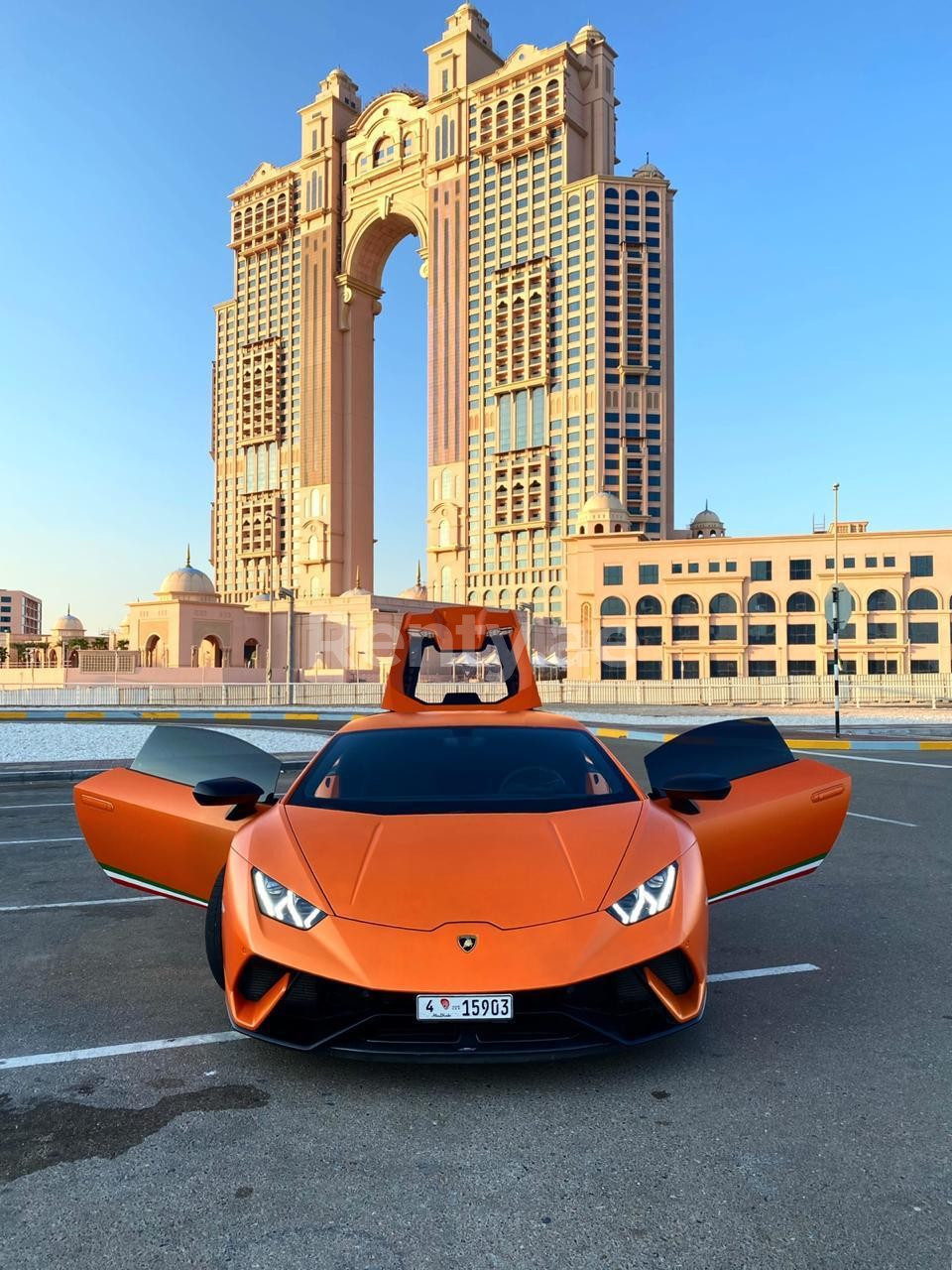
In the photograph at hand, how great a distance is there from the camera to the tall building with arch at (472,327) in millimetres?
113375

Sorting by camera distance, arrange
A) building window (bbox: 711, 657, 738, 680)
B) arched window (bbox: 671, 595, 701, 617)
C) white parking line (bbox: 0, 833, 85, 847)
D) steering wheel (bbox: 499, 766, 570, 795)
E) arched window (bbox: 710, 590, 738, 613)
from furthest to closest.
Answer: arched window (bbox: 671, 595, 701, 617) → arched window (bbox: 710, 590, 738, 613) → building window (bbox: 711, 657, 738, 680) → white parking line (bbox: 0, 833, 85, 847) → steering wheel (bbox: 499, 766, 570, 795)

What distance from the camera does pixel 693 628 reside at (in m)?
71.2

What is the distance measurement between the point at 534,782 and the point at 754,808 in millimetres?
1123

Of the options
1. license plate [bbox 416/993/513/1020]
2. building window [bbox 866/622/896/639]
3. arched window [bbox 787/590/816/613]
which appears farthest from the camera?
arched window [bbox 787/590/816/613]

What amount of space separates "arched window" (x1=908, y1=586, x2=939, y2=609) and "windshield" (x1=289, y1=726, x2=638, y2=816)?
69689 mm

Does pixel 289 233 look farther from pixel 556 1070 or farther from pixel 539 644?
pixel 556 1070

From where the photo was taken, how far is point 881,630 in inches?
2613

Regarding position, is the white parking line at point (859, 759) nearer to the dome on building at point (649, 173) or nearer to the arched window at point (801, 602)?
the arched window at point (801, 602)

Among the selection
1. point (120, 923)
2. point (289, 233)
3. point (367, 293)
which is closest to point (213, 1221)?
point (120, 923)

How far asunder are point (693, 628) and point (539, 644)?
1500 inches

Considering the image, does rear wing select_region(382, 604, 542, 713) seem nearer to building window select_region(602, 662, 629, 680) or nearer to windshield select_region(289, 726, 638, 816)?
windshield select_region(289, 726, 638, 816)

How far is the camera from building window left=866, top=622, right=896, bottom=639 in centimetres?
6600

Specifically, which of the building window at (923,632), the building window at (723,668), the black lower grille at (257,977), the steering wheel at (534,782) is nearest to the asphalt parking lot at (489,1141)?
the black lower grille at (257,977)

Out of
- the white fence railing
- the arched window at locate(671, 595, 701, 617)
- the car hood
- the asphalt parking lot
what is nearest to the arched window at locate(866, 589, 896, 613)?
the arched window at locate(671, 595, 701, 617)
